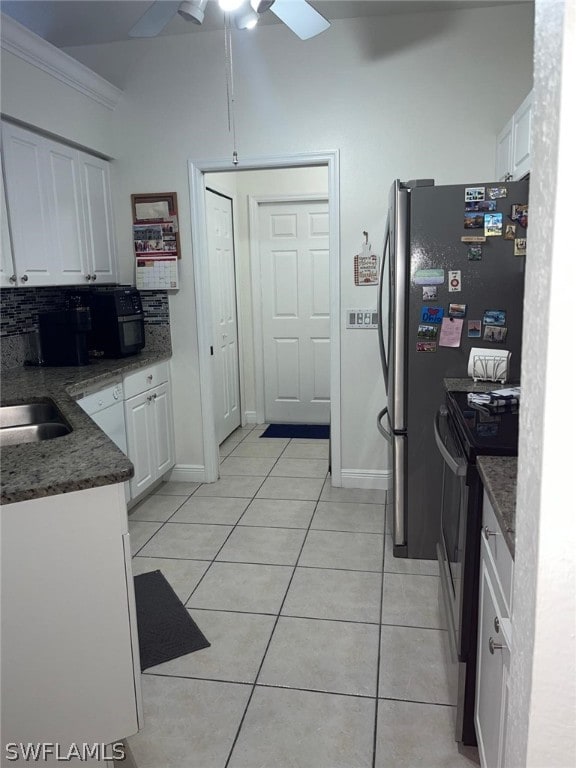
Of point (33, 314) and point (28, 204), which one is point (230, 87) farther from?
point (33, 314)

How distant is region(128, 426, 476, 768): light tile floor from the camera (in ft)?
5.46

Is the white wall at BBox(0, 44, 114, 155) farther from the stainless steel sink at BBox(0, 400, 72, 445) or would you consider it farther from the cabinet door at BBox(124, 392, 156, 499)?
the cabinet door at BBox(124, 392, 156, 499)

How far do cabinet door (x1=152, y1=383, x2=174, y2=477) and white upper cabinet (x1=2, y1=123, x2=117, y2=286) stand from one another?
798mm

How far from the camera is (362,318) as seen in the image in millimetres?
3404

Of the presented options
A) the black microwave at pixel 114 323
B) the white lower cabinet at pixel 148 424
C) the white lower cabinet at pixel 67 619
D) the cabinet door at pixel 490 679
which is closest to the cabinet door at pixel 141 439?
the white lower cabinet at pixel 148 424

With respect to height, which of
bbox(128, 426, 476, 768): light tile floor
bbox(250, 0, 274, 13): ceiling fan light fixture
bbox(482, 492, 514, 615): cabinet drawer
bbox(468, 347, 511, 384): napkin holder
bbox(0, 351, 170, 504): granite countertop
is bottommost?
bbox(128, 426, 476, 768): light tile floor

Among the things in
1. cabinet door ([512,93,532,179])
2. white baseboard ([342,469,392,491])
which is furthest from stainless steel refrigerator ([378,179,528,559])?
white baseboard ([342,469,392,491])

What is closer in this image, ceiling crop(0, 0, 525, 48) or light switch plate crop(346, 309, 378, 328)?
ceiling crop(0, 0, 525, 48)

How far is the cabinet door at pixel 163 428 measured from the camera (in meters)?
3.53

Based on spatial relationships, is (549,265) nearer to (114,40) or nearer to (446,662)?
(446,662)

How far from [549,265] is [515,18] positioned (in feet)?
10.4

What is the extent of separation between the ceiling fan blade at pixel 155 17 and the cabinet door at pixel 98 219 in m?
1.20

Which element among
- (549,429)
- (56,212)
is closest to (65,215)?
(56,212)

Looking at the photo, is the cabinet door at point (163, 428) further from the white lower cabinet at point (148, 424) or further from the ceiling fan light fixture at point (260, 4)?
the ceiling fan light fixture at point (260, 4)
